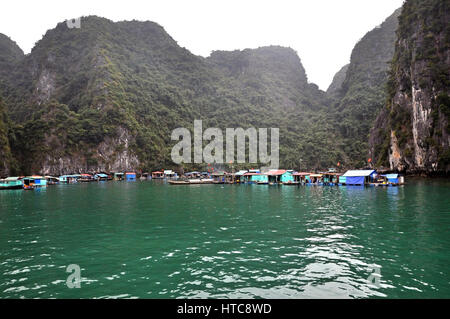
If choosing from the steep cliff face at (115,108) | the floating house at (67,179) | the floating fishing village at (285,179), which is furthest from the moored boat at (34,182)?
the steep cliff face at (115,108)

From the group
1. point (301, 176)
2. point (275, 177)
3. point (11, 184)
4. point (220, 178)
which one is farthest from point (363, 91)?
point (11, 184)

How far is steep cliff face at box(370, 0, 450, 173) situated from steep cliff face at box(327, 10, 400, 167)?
37583 mm

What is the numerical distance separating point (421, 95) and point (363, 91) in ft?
302

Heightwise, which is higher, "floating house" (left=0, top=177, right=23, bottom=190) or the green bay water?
"floating house" (left=0, top=177, right=23, bottom=190)

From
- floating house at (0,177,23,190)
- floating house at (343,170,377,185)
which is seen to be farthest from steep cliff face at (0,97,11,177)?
floating house at (343,170,377,185)

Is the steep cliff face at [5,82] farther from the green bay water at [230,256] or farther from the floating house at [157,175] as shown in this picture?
the green bay water at [230,256]

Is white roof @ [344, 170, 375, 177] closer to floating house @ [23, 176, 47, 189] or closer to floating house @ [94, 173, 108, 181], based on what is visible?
floating house @ [23, 176, 47, 189]

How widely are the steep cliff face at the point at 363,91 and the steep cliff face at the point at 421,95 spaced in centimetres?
3758

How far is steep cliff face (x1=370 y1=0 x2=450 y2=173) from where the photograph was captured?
5712 cm

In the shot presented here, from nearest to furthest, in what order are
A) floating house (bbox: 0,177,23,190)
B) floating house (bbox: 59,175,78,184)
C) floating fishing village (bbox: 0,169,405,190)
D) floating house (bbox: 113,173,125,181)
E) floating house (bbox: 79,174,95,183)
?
1. floating fishing village (bbox: 0,169,405,190)
2. floating house (bbox: 0,177,23,190)
3. floating house (bbox: 59,175,78,184)
4. floating house (bbox: 79,174,95,183)
5. floating house (bbox: 113,173,125,181)

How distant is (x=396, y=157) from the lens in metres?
66.9

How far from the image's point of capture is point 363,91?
144750 mm
